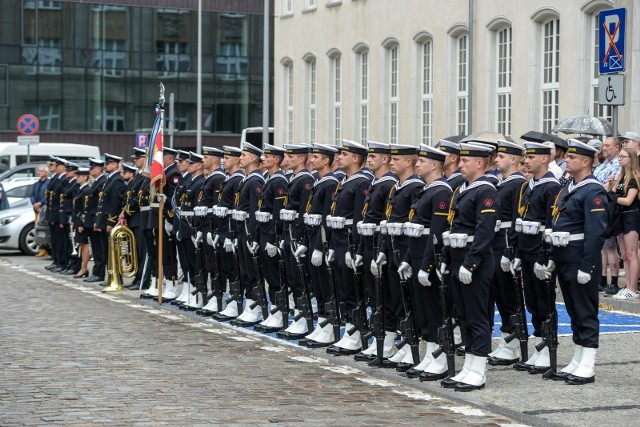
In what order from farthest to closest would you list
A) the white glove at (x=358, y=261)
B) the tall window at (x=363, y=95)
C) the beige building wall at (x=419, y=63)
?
the tall window at (x=363, y=95) < the beige building wall at (x=419, y=63) < the white glove at (x=358, y=261)

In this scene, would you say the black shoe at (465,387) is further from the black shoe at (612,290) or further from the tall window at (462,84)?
the tall window at (462,84)

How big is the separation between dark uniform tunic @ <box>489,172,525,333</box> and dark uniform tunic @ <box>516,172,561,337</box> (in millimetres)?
130

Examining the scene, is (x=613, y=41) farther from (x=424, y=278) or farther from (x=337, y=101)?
(x=337, y=101)

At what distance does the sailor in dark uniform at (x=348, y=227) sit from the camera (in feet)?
44.4

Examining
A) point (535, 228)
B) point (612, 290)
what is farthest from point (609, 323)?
point (535, 228)

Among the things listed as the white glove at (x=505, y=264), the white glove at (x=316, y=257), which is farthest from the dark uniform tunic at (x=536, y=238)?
the white glove at (x=316, y=257)

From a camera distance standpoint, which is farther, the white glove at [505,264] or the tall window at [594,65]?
the tall window at [594,65]

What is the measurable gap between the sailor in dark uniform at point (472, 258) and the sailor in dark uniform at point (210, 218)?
19.0 ft

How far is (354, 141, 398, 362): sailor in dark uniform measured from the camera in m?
13.0

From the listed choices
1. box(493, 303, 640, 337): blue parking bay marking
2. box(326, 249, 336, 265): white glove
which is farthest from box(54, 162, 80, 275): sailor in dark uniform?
box(326, 249, 336, 265): white glove

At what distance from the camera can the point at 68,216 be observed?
2478cm

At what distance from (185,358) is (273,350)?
108cm

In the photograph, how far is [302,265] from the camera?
1484 cm

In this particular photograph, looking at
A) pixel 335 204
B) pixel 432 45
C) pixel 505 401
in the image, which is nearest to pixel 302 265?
pixel 335 204
